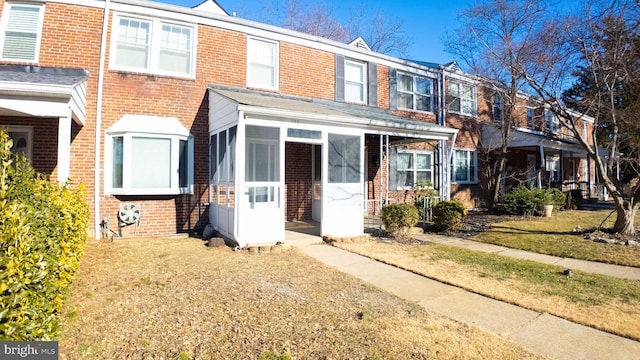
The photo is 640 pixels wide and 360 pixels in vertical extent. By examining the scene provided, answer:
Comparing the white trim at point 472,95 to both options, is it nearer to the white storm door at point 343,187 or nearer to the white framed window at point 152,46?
the white storm door at point 343,187

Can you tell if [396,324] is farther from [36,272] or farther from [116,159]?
[116,159]

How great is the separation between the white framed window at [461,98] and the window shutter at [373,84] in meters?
4.54

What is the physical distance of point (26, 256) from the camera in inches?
101

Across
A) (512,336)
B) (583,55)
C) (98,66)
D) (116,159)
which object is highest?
(583,55)

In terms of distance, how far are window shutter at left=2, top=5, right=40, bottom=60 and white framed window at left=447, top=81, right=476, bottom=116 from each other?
48.7 feet

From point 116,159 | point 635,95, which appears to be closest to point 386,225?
point 116,159

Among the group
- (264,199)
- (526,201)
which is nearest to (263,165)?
(264,199)

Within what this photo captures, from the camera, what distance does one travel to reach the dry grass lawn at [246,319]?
11.0 ft

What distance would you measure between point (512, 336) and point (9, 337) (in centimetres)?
440

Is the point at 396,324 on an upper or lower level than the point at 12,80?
lower

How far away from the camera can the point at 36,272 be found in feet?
8.89

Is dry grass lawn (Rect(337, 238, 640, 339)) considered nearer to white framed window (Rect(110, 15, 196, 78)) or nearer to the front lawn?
the front lawn

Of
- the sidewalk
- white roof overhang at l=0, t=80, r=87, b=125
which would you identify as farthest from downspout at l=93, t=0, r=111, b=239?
the sidewalk

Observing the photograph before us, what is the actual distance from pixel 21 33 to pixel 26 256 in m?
9.09
